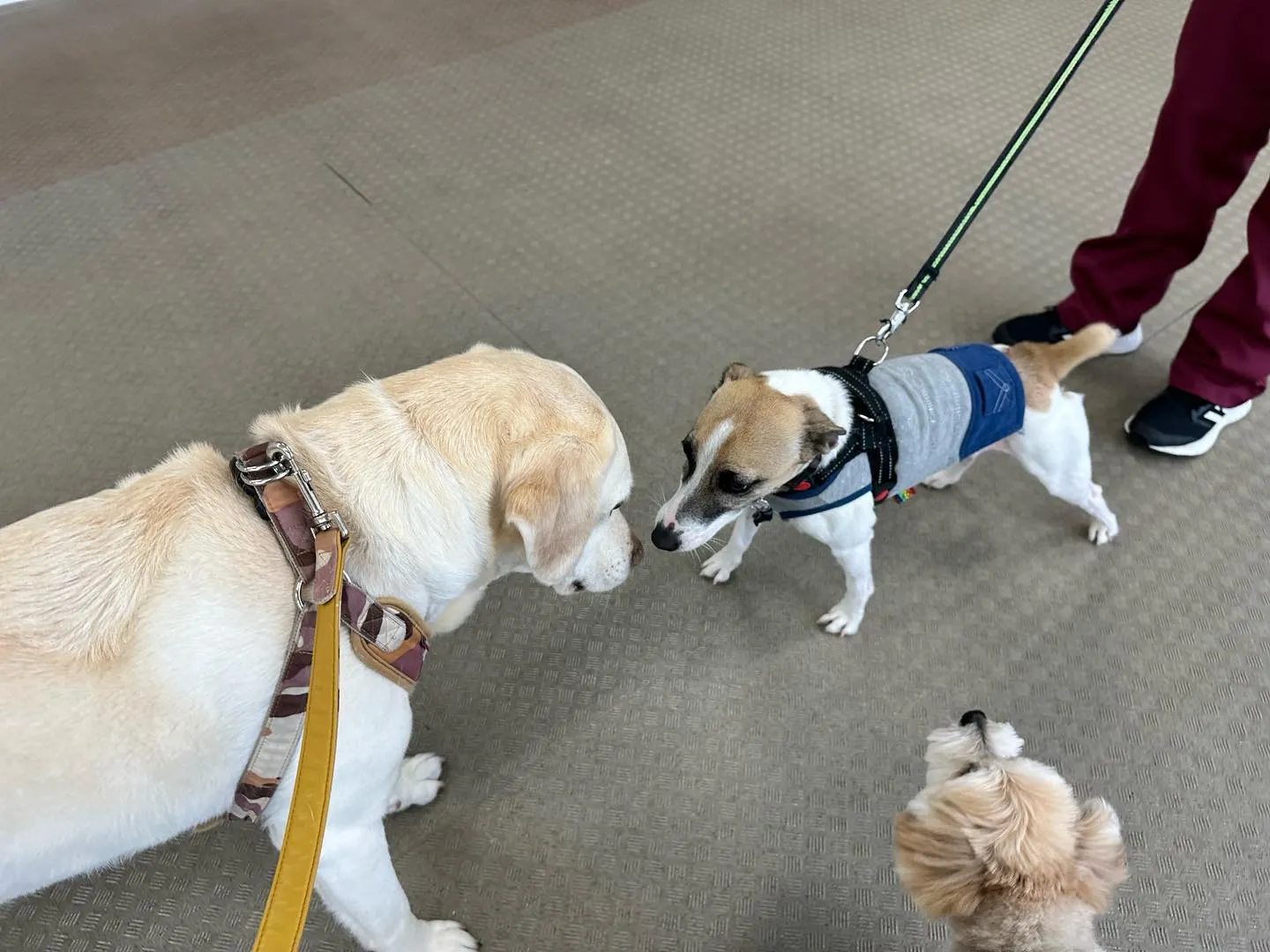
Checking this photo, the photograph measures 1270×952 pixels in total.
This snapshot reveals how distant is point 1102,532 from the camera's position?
1.96m

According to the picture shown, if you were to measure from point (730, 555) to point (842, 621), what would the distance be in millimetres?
311

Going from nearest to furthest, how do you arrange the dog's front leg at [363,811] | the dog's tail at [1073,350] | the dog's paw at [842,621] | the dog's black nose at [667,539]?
the dog's front leg at [363,811] < the dog's black nose at [667,539] < the dog's tail at [1073,350] < the dog's paw at [842,621]

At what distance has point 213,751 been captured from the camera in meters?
0.92

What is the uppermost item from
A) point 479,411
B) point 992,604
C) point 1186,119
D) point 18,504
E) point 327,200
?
point 1186,119

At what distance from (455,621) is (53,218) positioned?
8.13 feet

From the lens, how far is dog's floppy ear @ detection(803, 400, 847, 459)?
4.55 feet

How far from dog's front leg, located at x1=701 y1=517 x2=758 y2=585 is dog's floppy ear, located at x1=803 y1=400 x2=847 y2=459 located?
1.30 ft

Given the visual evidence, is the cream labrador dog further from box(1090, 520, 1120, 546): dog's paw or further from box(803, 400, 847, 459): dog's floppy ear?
box(1090, 520, 1120, 546): dog's paw

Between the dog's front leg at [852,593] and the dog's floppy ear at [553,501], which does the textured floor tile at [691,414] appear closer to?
the dog's front leg at [852,593]

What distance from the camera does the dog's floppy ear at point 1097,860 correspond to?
3.47ft

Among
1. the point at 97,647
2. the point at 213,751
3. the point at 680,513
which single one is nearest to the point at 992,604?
the point at 680,513

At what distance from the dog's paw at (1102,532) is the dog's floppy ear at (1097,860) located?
109 centimetres

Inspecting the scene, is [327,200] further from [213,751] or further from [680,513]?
[213,751]

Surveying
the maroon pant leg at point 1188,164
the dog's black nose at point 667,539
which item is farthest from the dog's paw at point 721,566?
the maroon pant leg at point 1188,164
